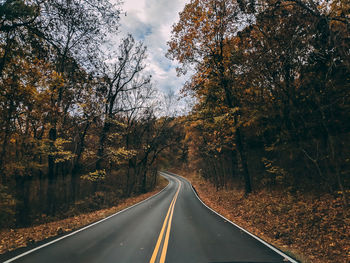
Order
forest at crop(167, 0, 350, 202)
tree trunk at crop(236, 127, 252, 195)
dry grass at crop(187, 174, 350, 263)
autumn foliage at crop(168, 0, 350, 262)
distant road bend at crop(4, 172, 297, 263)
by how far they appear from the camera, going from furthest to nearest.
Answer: tree trunk at crop(236, 127, 252, 195)
forest at crop(167, 0, 350, 202)
autumn foliage at crop(168, 0, 350, 262)
dry grass at crop(187, 174, 350, 263)
distant road bend at crop(4, 172, 297, 263)

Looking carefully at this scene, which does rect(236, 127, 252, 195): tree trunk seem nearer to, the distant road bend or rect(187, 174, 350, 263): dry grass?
rect(187, 174, 350, 263): dry grass

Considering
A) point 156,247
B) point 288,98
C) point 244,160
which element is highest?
point 288,98

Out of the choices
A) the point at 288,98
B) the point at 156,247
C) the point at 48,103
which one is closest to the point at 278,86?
the point at 288,98

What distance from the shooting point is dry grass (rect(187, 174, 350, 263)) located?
5.00 m

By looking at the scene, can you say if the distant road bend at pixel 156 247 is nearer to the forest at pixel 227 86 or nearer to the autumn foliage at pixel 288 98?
the autumn foliage at pixel 288 98

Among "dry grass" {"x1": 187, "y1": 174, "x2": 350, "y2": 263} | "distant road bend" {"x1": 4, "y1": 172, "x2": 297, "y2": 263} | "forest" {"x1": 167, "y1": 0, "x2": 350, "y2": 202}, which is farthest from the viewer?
"forest" {"x1": 167, "y1": 0, "x2": 350, "y2": 202}

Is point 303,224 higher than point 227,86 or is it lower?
lower

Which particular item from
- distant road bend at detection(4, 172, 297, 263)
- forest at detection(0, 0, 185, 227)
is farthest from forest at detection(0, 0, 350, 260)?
distant road bend at detection(4, 172, 297, 263)

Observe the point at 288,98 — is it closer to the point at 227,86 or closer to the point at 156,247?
the point at 227,86

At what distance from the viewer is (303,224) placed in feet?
21.7

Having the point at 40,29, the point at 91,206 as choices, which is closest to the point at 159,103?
the point at 91,206

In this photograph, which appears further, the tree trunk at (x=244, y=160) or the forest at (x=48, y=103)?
the tree trunk at (x=244, y=160)

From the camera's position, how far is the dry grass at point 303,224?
5001mm

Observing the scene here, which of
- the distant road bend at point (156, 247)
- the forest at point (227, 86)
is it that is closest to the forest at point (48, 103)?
the forest at point (227, 86)
